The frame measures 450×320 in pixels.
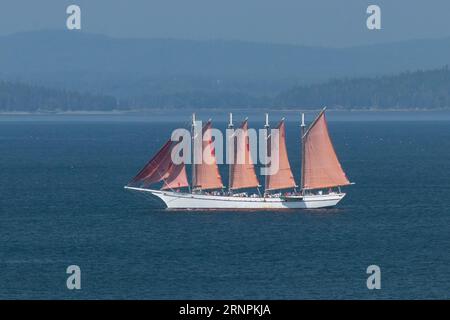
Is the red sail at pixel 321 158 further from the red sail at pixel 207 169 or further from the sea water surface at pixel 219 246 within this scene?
the red sail at pixel 207 169

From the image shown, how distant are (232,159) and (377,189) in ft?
89.6

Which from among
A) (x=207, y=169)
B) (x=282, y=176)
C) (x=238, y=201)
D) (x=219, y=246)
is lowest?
(x=219, y=246)

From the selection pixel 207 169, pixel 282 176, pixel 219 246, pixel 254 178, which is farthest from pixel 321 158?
pixel 219 246

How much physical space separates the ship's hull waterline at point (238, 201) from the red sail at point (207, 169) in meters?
0.87

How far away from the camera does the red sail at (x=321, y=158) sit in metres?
95.4

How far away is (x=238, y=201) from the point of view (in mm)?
94625

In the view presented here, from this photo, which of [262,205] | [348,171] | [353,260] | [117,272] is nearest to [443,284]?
[353,260]

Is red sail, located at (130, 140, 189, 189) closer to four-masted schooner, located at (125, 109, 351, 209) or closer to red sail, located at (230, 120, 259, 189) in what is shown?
four-masted schooner, located at (125, 109, 351, 209)

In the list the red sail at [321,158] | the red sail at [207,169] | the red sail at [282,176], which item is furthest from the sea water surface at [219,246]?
the red sail at [207,169]

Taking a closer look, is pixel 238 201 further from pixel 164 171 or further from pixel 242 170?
pixel 164 171

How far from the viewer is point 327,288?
6462 cm

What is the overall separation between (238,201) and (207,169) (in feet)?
10.3

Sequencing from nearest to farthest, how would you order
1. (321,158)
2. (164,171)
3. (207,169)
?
(164,171)
(207,169)
(321,158)
